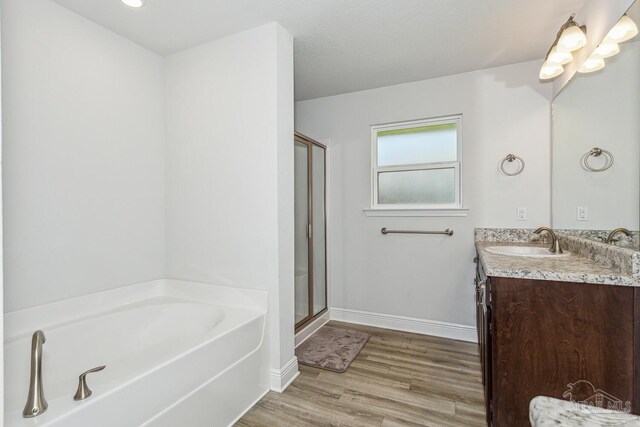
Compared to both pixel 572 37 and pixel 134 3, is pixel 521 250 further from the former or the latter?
pixel 134 3

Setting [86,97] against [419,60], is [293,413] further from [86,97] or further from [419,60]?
[419,60]

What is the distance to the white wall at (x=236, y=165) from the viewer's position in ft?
6.80

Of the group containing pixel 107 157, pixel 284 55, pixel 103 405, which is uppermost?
pixel 284 55

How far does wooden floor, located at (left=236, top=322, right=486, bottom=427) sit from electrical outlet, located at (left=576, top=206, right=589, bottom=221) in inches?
51.2

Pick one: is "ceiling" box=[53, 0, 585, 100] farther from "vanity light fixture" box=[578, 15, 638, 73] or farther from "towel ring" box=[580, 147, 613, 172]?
"towel ring" box=[580, 147, 613, 172]

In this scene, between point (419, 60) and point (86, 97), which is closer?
point (86, 97)

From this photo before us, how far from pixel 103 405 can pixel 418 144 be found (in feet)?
9.78

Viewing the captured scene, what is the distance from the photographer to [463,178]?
2.81 m

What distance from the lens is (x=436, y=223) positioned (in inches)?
114

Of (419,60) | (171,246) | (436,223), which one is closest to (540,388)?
(436,223)

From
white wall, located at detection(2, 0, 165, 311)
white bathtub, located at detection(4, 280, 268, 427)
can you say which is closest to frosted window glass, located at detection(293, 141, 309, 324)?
white bathtub, located at detection(4, 280, 268, 427)

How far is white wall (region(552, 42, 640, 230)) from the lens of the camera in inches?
57.7

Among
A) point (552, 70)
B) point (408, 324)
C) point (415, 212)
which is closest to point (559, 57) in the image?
point (552, 70)

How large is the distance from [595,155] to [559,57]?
26.6 inches
